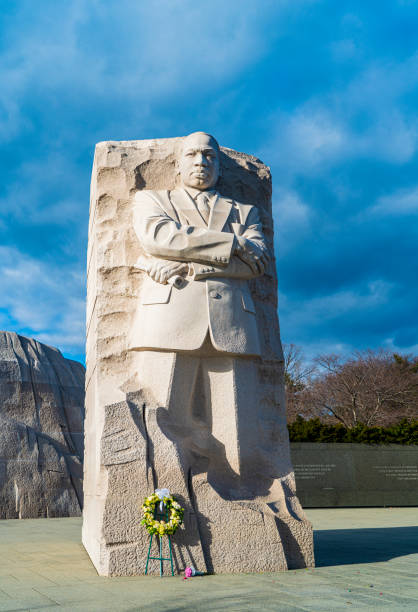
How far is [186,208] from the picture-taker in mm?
5504

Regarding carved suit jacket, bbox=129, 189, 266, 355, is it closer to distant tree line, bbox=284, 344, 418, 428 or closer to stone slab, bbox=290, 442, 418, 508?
stone slab, bbox=290, 442, 418, 508

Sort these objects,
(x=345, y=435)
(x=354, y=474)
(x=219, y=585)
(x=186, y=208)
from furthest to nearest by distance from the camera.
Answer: (x=345, y=435), (x=354, y=474), (x=186, y=208), (x=219, y=585)

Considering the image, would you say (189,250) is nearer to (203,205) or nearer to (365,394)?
(203,205)

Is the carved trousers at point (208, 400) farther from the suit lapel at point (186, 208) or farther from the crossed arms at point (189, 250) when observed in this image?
the suit lapel at point (186, 208)

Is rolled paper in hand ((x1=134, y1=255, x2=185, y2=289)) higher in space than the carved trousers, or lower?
higher

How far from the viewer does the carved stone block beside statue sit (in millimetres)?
4598

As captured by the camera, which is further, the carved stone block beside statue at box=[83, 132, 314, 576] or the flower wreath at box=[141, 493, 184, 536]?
the carved stone block beside statue at box=[83, 132, 314, 576]

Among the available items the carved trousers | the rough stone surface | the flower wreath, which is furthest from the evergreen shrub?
the flower wreath

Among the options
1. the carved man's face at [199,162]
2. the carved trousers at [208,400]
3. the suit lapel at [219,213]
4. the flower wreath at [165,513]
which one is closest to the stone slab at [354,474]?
the carved trousers at [208,400]

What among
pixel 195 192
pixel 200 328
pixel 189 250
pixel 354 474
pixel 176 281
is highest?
pixel 195 192

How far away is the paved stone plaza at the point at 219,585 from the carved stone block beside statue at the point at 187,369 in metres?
0.27

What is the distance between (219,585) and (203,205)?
3236 millimetres

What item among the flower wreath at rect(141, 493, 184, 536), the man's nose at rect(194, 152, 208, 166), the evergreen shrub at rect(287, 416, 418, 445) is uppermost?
the man's nose at rect(194, 152, 208, 166)

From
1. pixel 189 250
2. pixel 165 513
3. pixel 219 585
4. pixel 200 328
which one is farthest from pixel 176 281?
pixel 219 585
